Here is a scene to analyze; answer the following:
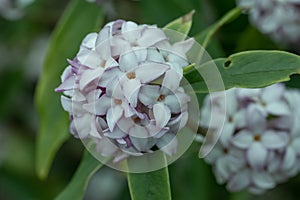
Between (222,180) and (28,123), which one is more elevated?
(222,180)

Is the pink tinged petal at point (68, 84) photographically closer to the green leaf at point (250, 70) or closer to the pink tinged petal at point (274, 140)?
the green leaf at point (250, 70)

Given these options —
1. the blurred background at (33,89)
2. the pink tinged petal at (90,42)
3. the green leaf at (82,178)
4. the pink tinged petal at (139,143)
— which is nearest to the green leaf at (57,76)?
the blurred background at (33,89)

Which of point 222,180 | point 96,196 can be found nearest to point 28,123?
point 96,196

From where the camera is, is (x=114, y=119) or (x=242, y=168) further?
(x=242, y=168)

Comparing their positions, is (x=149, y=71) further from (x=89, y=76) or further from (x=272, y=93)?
(x=272, y=93)

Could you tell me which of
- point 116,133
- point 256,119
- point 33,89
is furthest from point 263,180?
point 33,89

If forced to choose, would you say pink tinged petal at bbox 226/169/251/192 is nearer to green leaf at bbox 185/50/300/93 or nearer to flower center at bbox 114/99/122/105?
green leaf at bbox 185/50/300/93

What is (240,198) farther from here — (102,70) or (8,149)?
(8,149)

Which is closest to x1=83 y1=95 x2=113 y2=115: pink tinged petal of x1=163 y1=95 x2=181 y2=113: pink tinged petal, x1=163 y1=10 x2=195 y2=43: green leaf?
x1=163 y1=95 x2=181 y2=113: pink tinged petal
